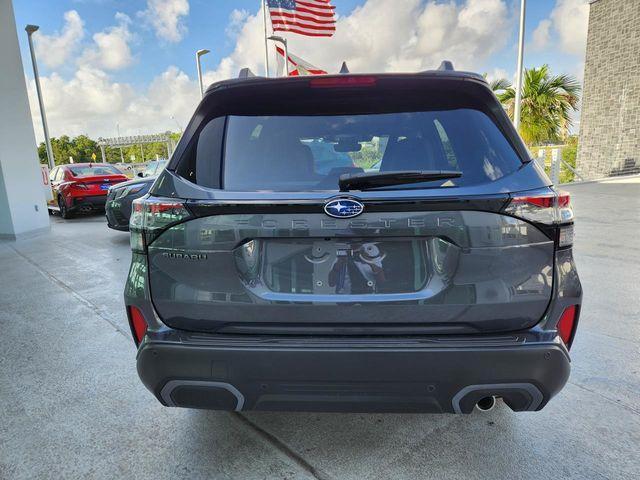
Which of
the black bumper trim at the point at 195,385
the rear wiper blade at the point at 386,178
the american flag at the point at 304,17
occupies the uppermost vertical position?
the american flag at the point at 304,17

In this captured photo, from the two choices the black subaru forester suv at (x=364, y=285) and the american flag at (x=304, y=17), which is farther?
the american flag at (x=304, y=17)

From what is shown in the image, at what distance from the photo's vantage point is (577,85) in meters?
20.0

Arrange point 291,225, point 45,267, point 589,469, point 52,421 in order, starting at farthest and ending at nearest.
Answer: point 45,267, point 52,421, point 589,469, point 291,225

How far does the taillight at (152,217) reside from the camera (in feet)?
5.68

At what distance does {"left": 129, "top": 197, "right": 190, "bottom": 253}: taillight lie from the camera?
1731mm

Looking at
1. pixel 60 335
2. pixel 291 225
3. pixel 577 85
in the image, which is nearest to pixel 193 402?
pixel 291 225

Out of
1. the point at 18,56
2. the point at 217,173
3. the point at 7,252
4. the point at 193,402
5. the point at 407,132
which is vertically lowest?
the point at 7,252

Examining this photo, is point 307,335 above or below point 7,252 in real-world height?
above

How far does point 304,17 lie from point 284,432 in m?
15.1

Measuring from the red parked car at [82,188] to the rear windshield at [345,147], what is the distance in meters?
10.6

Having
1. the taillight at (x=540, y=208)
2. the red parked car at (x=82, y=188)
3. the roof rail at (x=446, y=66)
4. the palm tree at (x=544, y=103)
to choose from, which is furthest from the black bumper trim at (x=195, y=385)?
the palm tree at (x=544, y=103)

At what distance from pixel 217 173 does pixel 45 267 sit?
18.6ft

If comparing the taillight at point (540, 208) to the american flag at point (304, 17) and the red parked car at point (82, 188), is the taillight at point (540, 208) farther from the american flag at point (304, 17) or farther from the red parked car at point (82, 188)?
the american flag at point (304, 17)

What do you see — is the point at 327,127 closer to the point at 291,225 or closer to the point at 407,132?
the point at 407,132
